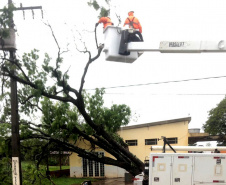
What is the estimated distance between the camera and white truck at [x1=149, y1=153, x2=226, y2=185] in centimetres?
712

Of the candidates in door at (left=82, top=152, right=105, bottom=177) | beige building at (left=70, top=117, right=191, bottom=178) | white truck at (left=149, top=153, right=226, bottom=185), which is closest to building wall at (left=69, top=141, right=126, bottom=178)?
beige building at (left=70, top=117, right=191, bottom=178)

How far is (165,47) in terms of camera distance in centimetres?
495

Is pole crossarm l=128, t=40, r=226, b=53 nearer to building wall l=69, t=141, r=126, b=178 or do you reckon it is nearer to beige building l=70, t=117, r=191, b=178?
beige building l=70, t=117, r=191, b=178

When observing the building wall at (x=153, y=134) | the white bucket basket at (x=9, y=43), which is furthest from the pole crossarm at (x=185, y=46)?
the building wall at (x=153, y=134)

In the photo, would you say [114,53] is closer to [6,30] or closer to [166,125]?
[6,30]

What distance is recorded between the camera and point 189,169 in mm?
7172

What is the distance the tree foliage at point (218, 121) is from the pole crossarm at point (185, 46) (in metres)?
27.1

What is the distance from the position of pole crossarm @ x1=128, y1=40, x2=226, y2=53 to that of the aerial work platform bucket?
31 centimetres

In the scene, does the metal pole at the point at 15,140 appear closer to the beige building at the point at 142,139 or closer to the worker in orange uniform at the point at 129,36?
the worker in orange uniform at the point at 129,36

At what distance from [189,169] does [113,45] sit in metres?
4.39

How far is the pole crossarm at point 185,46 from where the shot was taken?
4883mm

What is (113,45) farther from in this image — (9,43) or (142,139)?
(142,139)

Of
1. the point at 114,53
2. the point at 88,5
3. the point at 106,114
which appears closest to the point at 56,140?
the point at 106,114

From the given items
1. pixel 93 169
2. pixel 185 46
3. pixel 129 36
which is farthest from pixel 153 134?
pixel 129 36
